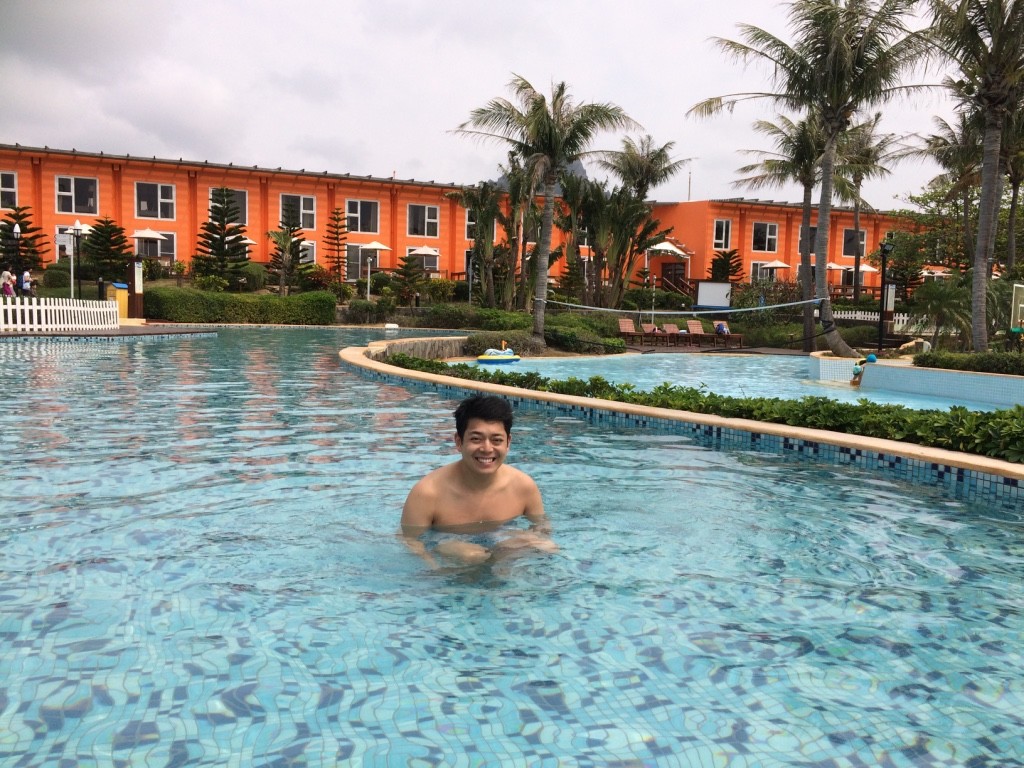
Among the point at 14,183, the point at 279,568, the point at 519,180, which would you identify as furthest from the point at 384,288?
the point at 279,568

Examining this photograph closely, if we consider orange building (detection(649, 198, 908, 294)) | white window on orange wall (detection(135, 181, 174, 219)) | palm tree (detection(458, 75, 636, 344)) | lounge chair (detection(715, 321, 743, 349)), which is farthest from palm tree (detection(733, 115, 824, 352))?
white window on orange wall (detection(135, 181, 174, 219))

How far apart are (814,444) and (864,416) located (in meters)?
0.56

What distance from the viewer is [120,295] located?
96.5 feet

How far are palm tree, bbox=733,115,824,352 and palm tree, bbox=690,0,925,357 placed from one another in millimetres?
4973

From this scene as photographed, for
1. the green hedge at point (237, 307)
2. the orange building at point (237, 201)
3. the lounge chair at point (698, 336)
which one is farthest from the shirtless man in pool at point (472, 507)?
the orange building at point (237, 201)

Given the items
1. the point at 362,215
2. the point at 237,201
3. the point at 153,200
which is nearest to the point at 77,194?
the point at 153,200

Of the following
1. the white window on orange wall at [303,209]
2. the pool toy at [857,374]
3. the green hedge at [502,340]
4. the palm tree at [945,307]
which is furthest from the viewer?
the white window on orange wall at [303,209]

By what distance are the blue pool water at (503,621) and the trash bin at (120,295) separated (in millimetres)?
24006

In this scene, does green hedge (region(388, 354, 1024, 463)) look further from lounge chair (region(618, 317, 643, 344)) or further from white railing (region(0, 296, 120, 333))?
lounge chair (region(618, 317, 643, 344))

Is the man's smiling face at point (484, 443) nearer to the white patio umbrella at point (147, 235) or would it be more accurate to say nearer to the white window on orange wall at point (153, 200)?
the white patio umbrella at point (147, 235)

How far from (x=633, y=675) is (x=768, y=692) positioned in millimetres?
500

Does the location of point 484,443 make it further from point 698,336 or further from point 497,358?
point 698,336

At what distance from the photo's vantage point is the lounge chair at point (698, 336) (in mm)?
27425

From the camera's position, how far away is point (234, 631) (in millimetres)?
3701
